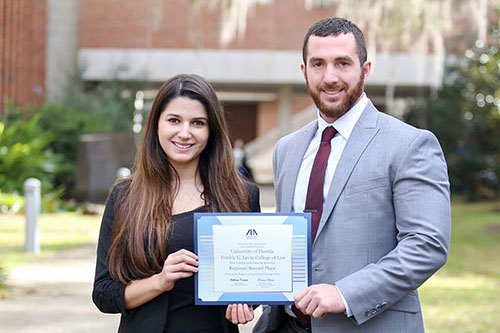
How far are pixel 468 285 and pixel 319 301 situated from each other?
27.6 ft

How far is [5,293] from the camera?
845 cm

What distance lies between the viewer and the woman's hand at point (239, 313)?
10.4 ft

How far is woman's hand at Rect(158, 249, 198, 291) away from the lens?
3.08m

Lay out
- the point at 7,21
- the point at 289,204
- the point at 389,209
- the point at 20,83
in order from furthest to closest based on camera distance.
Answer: the point at 20,83 < the point at 7,21 < the point at 289,204 < the point at 389,209

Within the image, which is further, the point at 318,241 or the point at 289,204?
the point at 289,204

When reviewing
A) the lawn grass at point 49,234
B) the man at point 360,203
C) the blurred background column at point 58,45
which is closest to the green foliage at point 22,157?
the lawn grass at point 49,234

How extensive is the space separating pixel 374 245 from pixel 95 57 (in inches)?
1113

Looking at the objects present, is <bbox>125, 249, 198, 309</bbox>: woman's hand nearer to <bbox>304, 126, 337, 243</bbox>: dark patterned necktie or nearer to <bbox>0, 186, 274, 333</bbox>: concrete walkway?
<bbox>304, 126, 337, 243</bbox>: dark patterned necktie

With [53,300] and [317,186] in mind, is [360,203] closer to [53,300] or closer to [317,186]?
[317,186]

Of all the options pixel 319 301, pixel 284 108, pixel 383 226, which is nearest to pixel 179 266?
pixel 319 301

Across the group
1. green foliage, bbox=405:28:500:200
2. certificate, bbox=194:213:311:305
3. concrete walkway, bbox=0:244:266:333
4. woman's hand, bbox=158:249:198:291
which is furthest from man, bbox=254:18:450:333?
green foliage, bbox=405:28:500:200

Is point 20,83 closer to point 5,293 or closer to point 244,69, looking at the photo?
point 244,69

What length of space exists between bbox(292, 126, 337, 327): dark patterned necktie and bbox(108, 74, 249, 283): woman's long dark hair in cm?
37

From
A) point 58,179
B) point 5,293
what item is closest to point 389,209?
point 5,293
